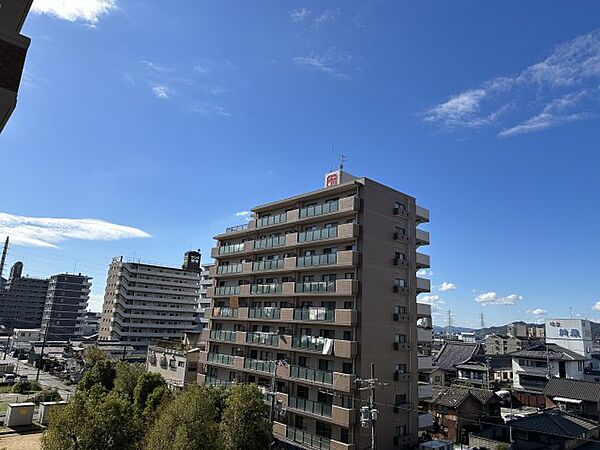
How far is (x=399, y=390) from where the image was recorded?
29859 millimetres

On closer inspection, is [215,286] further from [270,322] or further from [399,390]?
[399,390]

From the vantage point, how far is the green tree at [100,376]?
40.3 meters

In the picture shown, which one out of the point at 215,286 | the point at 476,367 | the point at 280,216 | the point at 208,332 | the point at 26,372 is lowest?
the point at 26,372

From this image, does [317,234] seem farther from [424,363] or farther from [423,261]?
[424,363]

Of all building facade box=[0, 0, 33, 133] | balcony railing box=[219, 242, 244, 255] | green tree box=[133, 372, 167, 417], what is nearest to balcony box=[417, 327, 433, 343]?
balcony railing box=[219, 242, 244, 255]

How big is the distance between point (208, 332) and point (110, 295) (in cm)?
6621

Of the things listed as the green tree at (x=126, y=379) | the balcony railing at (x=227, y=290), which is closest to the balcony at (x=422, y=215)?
the balcony railing at (x=227, y=290)

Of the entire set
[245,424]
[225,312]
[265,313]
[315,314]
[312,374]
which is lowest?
[245,424]

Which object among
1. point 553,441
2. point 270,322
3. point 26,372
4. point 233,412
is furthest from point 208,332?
point 26,372

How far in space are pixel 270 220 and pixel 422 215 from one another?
14.0 meters

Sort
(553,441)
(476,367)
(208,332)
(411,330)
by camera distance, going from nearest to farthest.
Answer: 1. (553,441)
2. (411,330)
3. (208,332)
4. (476,367)

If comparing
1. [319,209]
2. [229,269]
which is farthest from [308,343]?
[229,269]

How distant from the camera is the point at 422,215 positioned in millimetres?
35188

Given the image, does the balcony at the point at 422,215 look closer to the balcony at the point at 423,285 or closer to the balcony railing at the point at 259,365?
the balcony at the point at 423,285
